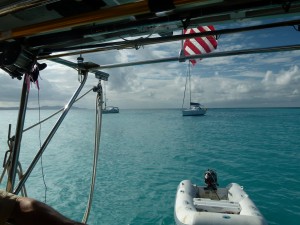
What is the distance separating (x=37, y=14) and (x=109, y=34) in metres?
0.78

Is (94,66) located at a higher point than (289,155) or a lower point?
higher

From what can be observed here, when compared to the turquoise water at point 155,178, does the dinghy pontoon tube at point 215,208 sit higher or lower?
higher

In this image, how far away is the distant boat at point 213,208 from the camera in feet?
23.5

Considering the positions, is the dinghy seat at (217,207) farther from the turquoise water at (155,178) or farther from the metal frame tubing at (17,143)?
the metal frame tubing at (17,143)

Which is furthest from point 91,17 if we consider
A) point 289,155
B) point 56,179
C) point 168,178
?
point 289,155

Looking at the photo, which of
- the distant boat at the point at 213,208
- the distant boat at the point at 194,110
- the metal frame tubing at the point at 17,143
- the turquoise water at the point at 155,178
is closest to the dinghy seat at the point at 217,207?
the distant boat at the point at 213,208

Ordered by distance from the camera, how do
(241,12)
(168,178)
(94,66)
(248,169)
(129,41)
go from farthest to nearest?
(248,169) → (168,178) → (94,66) → (129,41) → (241,12)

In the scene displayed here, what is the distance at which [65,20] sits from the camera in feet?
7.54

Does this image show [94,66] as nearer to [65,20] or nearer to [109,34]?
[109,34]

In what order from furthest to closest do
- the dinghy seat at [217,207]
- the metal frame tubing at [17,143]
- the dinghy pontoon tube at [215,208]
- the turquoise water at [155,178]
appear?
the turquoise water at [155,178], the dinghy seat at [217,207], the dinghy pontoon tube at [215,208], the metal frame tubing at [17,143]

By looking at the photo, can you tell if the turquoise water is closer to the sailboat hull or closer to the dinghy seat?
the dinghy seat

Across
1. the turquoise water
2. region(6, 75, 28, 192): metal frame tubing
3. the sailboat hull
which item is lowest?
the turquoise water

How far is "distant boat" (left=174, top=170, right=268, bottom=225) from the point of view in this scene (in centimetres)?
716

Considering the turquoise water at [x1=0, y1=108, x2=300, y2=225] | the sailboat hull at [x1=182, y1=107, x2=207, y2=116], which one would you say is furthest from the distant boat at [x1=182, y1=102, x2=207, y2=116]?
the turquoise water at [x1=0, y1=108, x2=300, y2=225]
